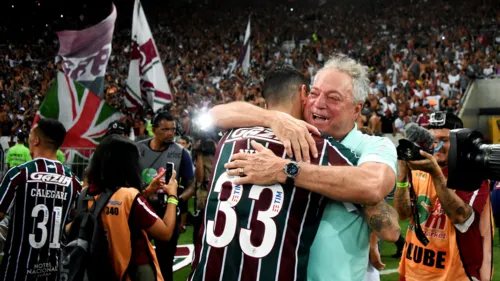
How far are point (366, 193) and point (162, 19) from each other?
3551 centimetres

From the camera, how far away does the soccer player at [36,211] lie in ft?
13.7

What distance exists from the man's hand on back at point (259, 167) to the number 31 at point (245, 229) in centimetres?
4

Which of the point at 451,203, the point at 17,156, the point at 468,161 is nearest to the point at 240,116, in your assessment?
the point at 468,161

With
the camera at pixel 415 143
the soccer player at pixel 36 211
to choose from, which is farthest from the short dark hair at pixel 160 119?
the camera at pixel 415 143

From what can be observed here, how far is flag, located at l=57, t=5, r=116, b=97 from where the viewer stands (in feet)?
32.7

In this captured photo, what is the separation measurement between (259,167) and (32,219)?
98.8 inches

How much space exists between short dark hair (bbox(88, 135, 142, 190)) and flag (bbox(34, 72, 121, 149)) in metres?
4.62

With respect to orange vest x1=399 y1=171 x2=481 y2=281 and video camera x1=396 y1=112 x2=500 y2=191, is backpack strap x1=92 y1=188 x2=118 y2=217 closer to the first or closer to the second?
orange vest x1=399 y1=171 x2=481 y2=281

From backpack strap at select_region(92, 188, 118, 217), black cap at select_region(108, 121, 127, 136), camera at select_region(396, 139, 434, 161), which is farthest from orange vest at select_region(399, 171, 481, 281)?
black cap at select_region(108, 121, 127, 136)

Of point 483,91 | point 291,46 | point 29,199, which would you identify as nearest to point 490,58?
point 483,91

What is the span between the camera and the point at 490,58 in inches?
783

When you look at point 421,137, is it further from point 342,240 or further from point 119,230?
point 119,230

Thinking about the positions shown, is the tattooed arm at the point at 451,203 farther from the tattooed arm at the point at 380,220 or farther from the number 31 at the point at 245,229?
the number 31 at the point at 245,229

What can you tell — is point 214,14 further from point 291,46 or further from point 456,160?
point 456,160
